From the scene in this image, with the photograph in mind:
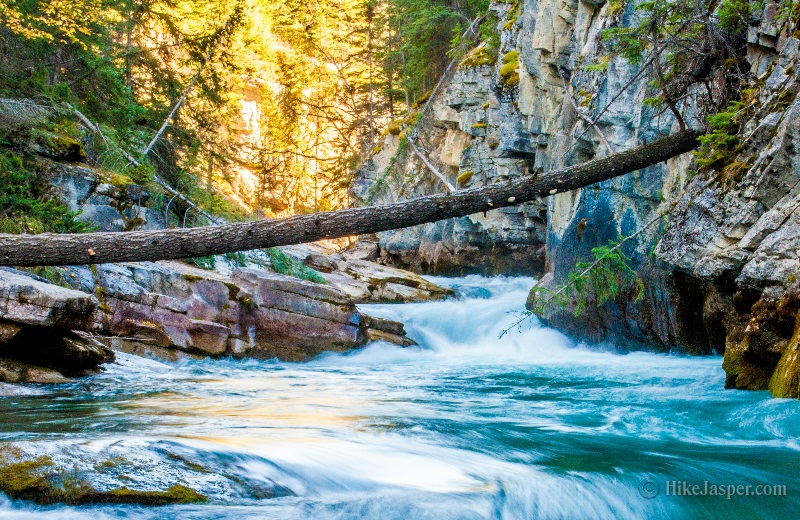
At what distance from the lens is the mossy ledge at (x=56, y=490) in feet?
12.2

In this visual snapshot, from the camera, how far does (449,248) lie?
22984 mm

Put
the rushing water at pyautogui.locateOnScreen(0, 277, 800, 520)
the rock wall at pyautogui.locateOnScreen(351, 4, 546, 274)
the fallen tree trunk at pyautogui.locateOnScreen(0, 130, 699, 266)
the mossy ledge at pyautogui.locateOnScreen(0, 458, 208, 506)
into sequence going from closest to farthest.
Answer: the mossy ledge at pyautogui.locateOnScreen(0, 458, 208, 506), the rushing water at pyautogui.locateOnScreen(0, 277, 800, 520), the fallen tree trunk at pyautogui.locateOnScreen(0, 130, 699, 266), the rock wall at pyautogui.locateOnScreen(351, 4, 546, 274)

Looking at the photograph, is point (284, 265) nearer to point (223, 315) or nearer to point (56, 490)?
point (223, 315)

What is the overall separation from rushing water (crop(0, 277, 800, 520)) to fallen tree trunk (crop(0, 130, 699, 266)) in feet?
5.46

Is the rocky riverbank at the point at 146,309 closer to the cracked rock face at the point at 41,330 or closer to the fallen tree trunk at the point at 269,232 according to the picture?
the cracked rock face at the point at 41,330

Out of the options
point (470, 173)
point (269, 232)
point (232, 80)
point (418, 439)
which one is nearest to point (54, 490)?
point (269, 232)

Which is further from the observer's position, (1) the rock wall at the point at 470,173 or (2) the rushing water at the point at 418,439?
(1) the rock wall at the point at 470,173

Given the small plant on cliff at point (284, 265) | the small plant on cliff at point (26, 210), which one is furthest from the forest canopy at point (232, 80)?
the small plant on cliff at point (284, 265)

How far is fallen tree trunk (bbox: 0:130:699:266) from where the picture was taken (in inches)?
237

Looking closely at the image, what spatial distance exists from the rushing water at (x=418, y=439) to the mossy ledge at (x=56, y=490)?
0.06m

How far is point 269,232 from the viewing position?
6457 millimetres

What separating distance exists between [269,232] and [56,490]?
3280 mm

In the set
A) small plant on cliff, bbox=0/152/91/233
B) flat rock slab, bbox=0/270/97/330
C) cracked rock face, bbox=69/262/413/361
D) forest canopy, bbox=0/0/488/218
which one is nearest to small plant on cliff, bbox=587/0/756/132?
cracked rock face, bbox=69/262/413/361

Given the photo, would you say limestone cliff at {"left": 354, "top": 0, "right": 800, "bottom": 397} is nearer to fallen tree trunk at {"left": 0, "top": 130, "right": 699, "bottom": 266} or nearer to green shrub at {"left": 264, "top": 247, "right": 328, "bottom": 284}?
fallen tree trunk at {"left": 0, "top": 130, "right": 699, "bottom": 266}
